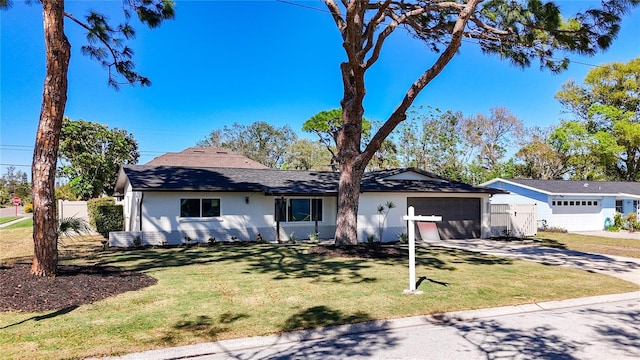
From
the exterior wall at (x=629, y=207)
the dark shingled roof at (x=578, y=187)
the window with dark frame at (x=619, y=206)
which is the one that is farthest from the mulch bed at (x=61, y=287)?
the exterior wall at (x=629, y=207)

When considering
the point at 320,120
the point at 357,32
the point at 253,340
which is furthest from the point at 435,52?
the point at 320,120

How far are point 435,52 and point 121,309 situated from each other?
1273cm

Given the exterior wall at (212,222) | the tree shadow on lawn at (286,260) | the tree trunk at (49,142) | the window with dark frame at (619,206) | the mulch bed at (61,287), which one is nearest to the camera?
the mulch bed at (61,287)

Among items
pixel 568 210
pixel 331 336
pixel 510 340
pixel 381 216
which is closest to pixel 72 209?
pixel 381 216

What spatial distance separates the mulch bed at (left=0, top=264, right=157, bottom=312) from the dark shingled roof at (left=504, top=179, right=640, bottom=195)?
83.8ft

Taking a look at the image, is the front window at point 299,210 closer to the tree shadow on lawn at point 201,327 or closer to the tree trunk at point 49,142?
the tree trunk at point 49,142

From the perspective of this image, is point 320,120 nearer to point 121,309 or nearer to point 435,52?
point 435,52

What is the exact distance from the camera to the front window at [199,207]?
1705 centimetres

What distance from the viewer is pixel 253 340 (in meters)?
5.26

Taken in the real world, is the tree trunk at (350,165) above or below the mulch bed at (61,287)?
above

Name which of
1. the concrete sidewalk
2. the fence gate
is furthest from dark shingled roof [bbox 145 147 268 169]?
the concrete sidewalk

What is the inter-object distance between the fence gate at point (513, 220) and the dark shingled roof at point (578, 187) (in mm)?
5266

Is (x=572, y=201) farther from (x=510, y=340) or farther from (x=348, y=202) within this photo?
(x=510, y=340)

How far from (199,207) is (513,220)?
51.4 feet
